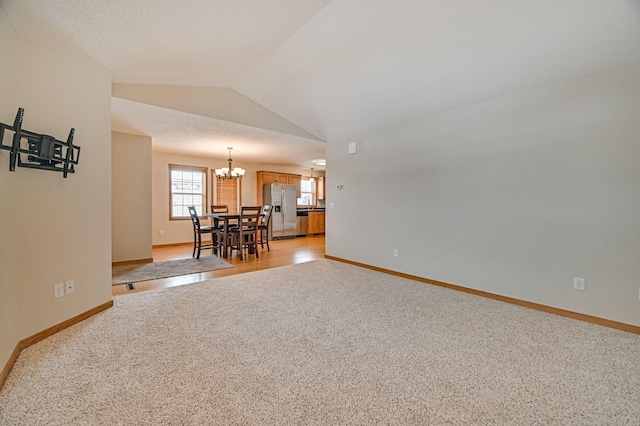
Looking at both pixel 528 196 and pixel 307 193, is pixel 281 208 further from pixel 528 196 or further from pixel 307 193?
pixel 528 196

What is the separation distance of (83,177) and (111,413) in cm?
211

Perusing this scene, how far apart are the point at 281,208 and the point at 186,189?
2585 millimetres

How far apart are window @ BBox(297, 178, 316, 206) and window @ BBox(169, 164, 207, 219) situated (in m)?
3.29

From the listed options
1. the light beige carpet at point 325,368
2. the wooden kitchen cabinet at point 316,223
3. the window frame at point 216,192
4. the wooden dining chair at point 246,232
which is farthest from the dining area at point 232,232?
the wooden kitchen cabinet at point 316,223

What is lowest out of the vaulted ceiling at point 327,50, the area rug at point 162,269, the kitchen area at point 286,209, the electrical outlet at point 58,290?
the area rug at point 162,269

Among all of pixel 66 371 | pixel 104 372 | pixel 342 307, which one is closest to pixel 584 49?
pixel 342 307

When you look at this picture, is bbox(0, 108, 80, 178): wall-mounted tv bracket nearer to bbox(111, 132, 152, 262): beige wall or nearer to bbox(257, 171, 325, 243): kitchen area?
bbox(111, 132, 152, 262): beige wall

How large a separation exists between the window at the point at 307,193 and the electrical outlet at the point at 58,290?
24.2ft

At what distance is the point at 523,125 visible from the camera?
289 centimetres

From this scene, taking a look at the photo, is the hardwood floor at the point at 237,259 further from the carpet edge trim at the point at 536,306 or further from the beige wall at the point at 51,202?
the carpet edge trim at the point at 536,306

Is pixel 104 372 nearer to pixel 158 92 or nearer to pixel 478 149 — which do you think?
pixel 158 92

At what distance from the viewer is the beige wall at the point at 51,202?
1901mm

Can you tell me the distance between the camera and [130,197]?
481 centimetres

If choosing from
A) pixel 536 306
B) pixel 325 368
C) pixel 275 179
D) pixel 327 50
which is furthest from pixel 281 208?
pixel 325 368
